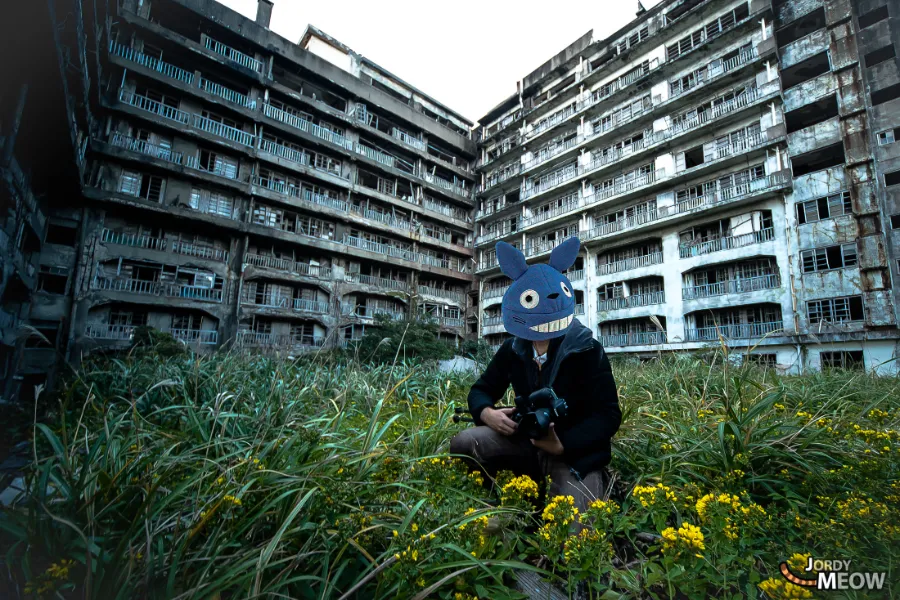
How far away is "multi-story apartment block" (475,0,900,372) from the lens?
551 inches

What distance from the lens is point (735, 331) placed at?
16.2 m

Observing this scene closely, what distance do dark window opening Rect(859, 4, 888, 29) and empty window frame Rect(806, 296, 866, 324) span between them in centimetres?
1186

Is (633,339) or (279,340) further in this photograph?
(633,339)

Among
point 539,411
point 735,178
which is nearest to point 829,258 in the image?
point 735,178

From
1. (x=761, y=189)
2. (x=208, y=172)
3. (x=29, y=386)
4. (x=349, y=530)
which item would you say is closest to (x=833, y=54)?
(x=761, y=189)

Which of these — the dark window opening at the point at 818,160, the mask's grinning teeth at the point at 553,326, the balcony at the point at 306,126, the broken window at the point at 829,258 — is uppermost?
the balcony at the point at 306,126

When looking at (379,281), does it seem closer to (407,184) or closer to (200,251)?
(407,184)

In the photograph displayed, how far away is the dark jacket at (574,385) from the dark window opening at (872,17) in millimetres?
24292

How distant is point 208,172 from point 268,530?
2069 cm

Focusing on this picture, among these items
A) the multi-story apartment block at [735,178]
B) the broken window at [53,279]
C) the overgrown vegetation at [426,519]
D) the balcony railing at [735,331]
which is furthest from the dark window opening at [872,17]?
the broken window at [53,279]

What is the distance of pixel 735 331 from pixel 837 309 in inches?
128

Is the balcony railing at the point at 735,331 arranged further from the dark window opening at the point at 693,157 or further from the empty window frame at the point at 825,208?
the dark window opening at the point at 693,157

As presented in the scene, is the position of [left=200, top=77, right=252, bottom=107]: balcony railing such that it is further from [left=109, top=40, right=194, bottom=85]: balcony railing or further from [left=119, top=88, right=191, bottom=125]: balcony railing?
[left=119, top=88, right=191, bottom=125]: balcony railing

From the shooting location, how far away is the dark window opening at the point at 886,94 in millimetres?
14520
